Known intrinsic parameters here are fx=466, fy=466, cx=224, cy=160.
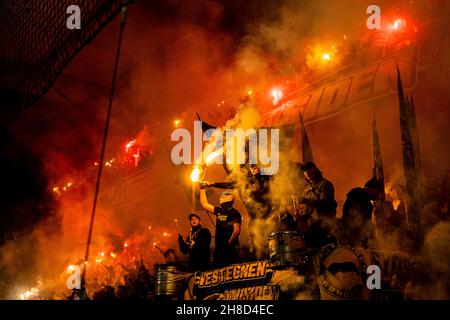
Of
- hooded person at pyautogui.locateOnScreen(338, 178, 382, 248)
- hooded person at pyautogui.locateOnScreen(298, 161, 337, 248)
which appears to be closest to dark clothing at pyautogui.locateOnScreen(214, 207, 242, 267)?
hooded person at pyautogui.locateOnScreen(298, 161, 337, 248)

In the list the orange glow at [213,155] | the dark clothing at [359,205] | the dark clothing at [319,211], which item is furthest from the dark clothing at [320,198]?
the orange glow at [213,155]

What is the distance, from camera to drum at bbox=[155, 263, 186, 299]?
230 inches

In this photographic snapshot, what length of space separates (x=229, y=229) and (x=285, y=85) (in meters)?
5.35

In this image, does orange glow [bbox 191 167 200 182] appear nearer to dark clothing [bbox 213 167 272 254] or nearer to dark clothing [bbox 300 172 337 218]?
dark clothing [bbox 213 167 272 254]

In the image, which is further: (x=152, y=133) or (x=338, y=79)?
(x=152, y=133)

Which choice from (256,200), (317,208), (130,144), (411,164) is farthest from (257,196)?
(130,144)

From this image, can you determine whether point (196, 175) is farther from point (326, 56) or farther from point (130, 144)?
point (130, 144)

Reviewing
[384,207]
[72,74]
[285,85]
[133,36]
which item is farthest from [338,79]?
[72,74]

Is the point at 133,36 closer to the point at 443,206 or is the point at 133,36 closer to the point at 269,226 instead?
the point at 269,226

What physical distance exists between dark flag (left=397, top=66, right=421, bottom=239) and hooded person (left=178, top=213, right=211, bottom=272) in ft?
8.60

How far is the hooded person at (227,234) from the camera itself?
19.4 ft

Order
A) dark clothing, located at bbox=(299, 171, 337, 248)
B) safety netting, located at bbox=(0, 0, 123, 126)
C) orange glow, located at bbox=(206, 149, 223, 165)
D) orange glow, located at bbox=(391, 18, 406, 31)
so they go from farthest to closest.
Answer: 1. orange glow, located at bbox=(391, 18, 406, 31)
2. orange glow, located at bbox=(206, 149, 223, 165)
3. dark clothing, located at bbox=(299, 171, 337, 248)
4. safety netting, located at bbox=(0, 0, 123, 126)

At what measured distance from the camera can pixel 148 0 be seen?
11.4 meters

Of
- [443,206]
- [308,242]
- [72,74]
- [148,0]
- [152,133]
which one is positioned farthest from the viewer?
[72,74]
